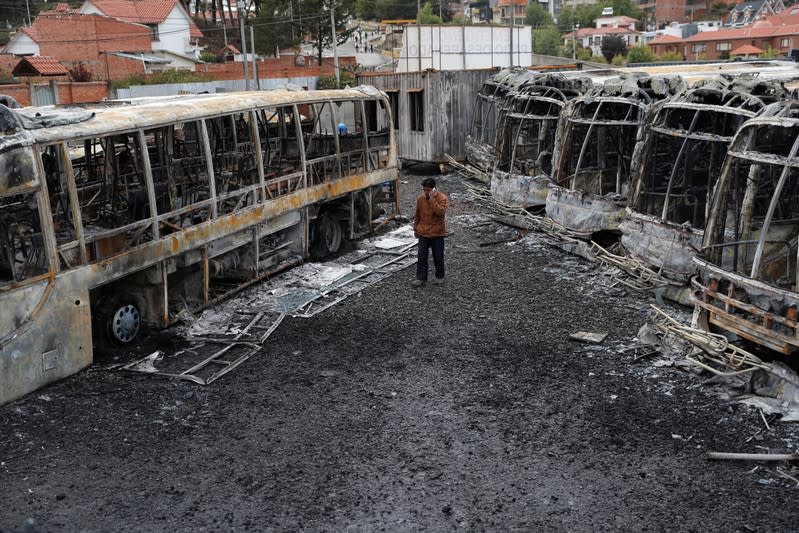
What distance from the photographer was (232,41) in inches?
2483

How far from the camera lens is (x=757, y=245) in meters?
8.56

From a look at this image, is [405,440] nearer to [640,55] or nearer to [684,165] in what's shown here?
[684,165]

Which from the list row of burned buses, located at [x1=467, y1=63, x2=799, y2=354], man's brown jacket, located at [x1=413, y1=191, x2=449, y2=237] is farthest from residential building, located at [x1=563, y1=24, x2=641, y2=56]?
man's brown jacket, located at [x1=413, y1=191, x2=449, y2=237]

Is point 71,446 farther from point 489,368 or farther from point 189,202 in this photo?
point 189,202

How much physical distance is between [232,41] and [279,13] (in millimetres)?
16248

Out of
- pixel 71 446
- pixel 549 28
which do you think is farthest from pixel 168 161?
pixel 549 28

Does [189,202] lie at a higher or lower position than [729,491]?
higher

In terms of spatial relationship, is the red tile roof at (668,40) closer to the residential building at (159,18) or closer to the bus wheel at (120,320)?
the residential building at (159,18)

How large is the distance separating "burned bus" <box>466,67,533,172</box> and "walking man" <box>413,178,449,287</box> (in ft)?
24.3

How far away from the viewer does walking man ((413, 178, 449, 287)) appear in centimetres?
1142

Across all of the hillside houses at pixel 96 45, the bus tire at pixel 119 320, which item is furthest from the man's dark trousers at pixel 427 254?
the hillside houses at pixel 96 45

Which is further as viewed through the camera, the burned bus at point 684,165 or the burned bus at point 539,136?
the burned bus at point 539,136

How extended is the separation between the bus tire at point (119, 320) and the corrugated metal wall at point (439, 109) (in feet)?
47.5

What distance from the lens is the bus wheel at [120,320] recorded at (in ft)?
28.6
